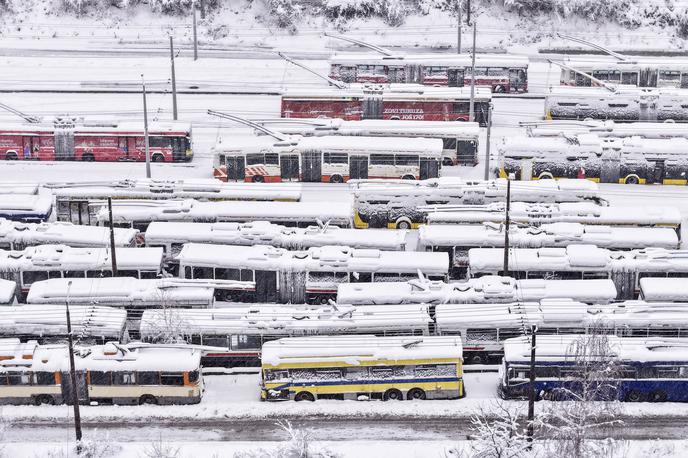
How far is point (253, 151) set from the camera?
58.6 metres

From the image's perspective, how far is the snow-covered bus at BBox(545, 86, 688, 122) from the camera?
68000 millimetres

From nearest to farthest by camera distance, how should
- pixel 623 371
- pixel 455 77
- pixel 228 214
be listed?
pixel 623 371 < pixel 228 214 < pixel 455 77

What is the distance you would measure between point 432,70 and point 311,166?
A: 18.1 metres

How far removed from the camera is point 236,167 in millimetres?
58906

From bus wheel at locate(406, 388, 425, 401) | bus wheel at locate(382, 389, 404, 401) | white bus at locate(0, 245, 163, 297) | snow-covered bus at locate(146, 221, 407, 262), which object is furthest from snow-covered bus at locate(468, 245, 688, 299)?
white bus at locate(0, 245, 163, 297)

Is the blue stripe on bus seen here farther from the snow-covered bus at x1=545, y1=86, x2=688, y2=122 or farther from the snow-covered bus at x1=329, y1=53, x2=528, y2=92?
the snow-covered bus at x1=329, y1=53, x2=528, y2=92

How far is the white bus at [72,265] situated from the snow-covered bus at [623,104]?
3309 cm

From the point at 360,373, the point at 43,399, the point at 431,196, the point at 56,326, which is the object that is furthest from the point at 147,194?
the point at 360,373

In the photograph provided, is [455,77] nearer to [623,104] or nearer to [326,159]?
[623,104]

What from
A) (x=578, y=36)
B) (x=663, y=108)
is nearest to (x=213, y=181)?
(x=663, y=108)

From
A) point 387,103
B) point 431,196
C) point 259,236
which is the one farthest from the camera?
point 387,103

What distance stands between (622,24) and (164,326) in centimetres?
6063

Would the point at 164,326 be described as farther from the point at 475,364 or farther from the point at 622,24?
the point at 622,24

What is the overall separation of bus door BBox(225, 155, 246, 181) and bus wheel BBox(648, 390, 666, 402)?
2843 cm
